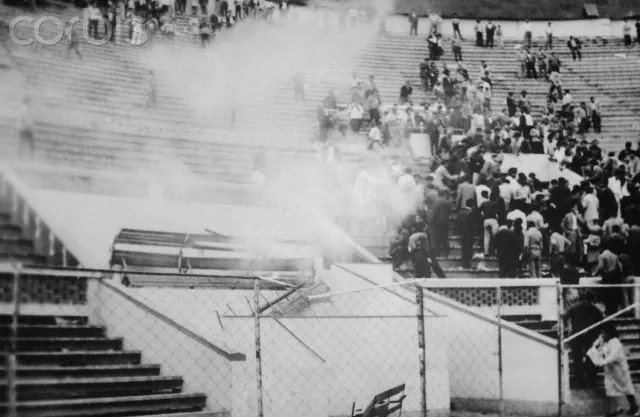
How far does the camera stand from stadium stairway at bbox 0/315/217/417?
22.2 ft

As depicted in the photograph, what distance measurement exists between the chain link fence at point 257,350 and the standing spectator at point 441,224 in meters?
1.80

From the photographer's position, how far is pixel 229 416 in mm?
7672

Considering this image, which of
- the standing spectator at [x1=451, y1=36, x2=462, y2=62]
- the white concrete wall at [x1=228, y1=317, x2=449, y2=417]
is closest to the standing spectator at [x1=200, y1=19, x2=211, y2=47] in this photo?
the standing spectator at [x1=451, y1=36, x2=462, y2=62]

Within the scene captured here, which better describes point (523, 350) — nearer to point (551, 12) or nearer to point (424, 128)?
point (424, 128)

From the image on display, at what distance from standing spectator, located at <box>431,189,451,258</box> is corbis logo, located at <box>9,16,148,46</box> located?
38.5ft

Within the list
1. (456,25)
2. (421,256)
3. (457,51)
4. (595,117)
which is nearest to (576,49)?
(456,25)

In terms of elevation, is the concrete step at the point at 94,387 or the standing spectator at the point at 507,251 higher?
the standing spectator at the point at 507,251

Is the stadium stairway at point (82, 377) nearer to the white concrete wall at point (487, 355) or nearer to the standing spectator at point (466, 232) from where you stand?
the white concrete wall at point (487, 355)

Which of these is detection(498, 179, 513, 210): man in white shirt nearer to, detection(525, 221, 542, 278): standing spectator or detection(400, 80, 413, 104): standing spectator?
detection(525, 221, 542, 278): standing spectator

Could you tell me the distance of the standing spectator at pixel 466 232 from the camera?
1284 centimetres

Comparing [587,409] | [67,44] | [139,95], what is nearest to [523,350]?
[587,409]

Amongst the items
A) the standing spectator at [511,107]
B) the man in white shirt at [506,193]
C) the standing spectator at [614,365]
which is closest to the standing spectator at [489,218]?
the man in white shirt at [506,193]

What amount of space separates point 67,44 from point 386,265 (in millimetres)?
12545

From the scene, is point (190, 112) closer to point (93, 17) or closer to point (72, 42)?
point (72, 42)
